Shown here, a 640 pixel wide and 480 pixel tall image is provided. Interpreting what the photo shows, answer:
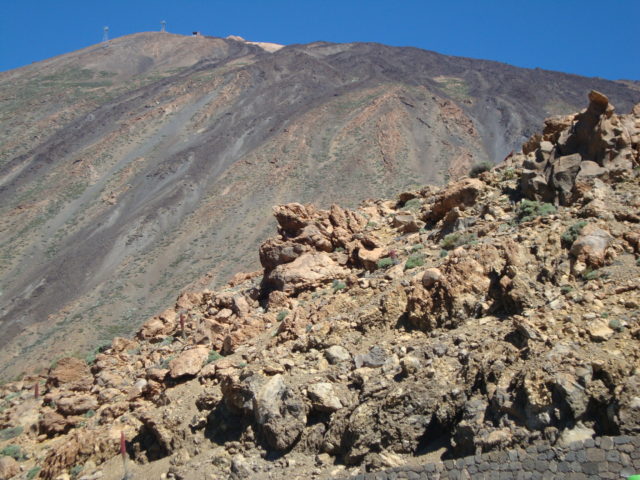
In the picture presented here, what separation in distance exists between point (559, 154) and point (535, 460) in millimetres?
7957

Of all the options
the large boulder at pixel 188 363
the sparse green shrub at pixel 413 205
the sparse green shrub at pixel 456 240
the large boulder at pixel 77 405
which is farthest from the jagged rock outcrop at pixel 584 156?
the large boulder at pixel 77 405

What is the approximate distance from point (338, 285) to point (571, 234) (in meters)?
5.02

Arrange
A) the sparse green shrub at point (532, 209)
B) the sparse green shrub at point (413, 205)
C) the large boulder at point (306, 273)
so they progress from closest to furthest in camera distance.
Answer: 1. the sparse green shrub at point (532, 209)
2. the large boulder at point (306, 273)
3. the sparse green shrub at point (413, 205)

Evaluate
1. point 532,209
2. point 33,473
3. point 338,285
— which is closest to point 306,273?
point 338,285

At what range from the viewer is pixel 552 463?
554 centimetres

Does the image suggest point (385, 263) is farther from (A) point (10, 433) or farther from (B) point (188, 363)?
(A) point (10, 433)

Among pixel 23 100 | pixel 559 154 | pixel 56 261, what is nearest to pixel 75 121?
pixel 23 100

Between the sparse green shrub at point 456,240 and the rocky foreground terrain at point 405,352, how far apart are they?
55 millimetres

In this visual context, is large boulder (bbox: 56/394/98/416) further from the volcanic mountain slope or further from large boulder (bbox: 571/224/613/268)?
the volcanic mountain slope

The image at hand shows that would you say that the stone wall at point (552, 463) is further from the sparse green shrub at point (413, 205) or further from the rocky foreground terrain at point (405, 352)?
the sparse green shrub at point (413, 205)

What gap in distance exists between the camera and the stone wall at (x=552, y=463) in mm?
5266

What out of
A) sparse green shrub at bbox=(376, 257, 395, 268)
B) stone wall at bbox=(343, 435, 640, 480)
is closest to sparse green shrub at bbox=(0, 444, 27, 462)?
sparse green shrub at bbox=(376, 257, 395, 268)

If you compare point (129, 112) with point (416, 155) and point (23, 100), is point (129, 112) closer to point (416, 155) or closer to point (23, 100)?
point (23, 100)

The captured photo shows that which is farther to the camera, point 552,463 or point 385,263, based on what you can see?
point 385,263
